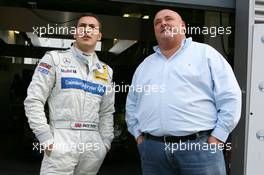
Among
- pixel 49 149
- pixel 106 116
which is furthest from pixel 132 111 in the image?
pixel 49 149

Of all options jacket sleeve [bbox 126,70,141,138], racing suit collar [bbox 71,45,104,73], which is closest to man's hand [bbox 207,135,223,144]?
jacket sleeve [bbox 126,70,141,138]

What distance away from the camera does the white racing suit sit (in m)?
3.04

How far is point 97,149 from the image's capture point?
10.4 feet

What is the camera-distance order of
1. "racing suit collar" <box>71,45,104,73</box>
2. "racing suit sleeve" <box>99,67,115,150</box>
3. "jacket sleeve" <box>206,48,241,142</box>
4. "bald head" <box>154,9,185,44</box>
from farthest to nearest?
"racing suit sleeve" <box>99,67,115,150</box>
"racing suit collar" <box>71,45,104,73</box>
"bald head" <box>154,9,185,44</box>
"jacket sleeve" <box>206,48,241,142</box>

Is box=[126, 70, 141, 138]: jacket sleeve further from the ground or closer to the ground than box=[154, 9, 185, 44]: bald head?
closer to the ground

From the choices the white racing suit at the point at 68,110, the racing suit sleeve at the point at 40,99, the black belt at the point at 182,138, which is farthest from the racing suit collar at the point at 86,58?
the black belt at the point at 182,138

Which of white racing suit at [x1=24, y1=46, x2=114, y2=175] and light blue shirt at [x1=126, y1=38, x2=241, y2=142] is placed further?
white racing suit at [x1=24, y1=46, x2=114, y2=175]

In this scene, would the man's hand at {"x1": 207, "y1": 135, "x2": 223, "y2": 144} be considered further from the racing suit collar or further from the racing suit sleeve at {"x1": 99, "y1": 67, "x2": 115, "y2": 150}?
the racing suit collar

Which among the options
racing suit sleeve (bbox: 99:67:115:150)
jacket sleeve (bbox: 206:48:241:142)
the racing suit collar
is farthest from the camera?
racing suit sleeve (bbox: 99:67:115:150)

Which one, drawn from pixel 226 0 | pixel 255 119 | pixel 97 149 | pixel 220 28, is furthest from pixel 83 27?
pixel 220 28

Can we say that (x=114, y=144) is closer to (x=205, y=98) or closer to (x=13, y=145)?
(x=13, y=145)

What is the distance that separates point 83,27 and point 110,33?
594 centimetres

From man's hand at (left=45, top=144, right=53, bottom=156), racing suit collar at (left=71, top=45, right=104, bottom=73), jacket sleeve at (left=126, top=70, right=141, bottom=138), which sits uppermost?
racing suit collar at (left=71, top=45, right=104, bottom=73)

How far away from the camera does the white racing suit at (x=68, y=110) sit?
3.04 m
